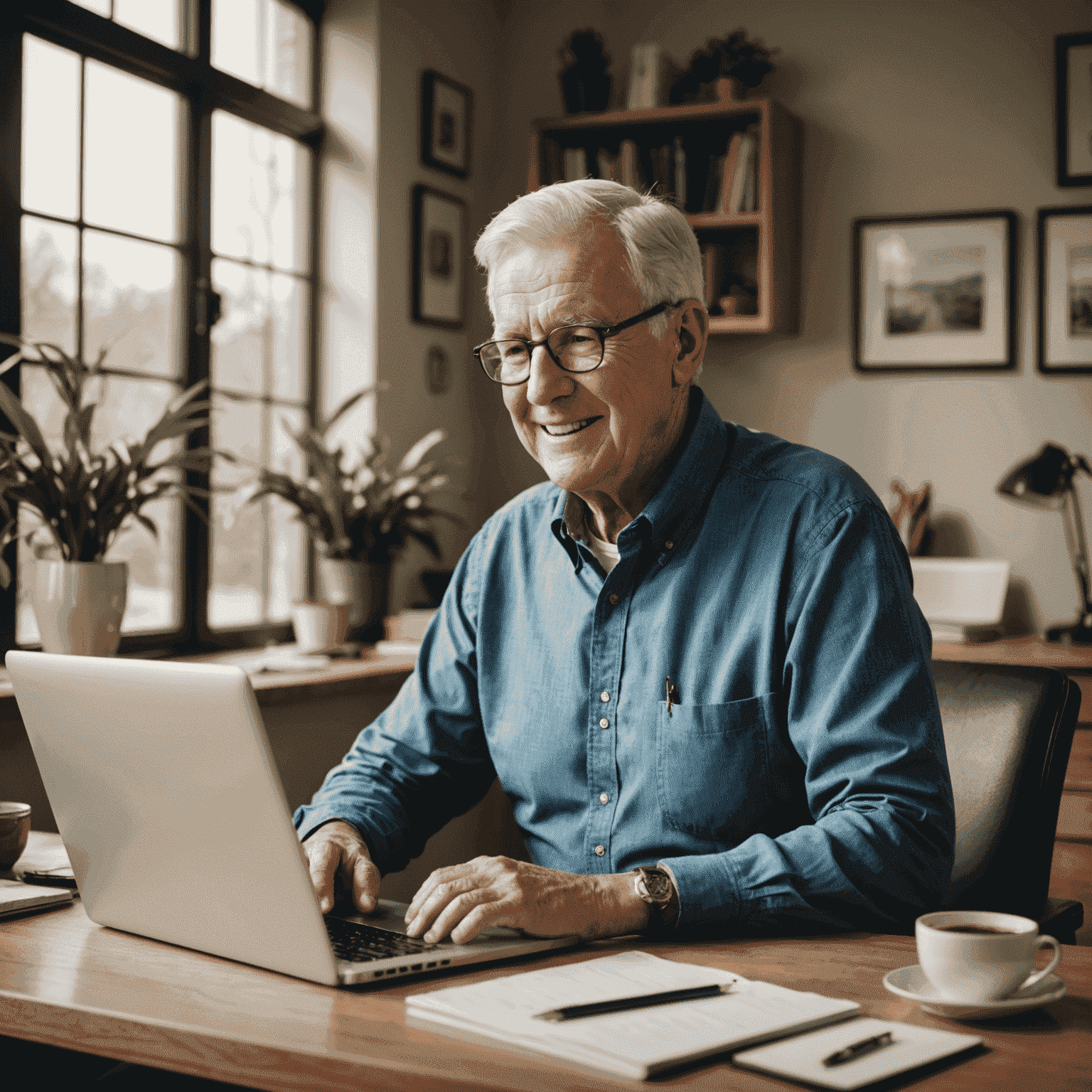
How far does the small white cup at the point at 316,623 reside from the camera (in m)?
3.05

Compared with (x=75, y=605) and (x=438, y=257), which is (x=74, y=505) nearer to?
(x=75, y=605)

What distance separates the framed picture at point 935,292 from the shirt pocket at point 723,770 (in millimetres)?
2614

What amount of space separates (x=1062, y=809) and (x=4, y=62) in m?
2.81

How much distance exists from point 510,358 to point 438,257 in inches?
93.8

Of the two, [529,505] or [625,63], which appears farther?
[625,63]

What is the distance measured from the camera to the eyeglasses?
1.48 metres

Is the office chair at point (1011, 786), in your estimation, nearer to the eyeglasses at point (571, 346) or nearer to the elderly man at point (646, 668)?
the elderly man at point (646, 668)

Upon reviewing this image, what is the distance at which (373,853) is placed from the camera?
1447 mm

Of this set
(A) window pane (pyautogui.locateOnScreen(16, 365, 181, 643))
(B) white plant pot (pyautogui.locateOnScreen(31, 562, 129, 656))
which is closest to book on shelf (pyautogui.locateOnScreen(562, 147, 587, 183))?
(A) window pane (pyautogui.locateOnScreen(16, 365, 181, 643))

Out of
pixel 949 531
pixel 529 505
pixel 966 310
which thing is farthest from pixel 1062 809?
pixel 529 505

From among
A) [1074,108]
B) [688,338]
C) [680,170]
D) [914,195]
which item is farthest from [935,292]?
[688,338]

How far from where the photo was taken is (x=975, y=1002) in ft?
3.02

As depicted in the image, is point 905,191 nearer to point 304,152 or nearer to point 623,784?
point 304,152

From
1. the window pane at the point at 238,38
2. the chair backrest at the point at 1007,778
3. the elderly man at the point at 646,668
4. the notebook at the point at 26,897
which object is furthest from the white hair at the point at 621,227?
the window pane at the point at 238,38
